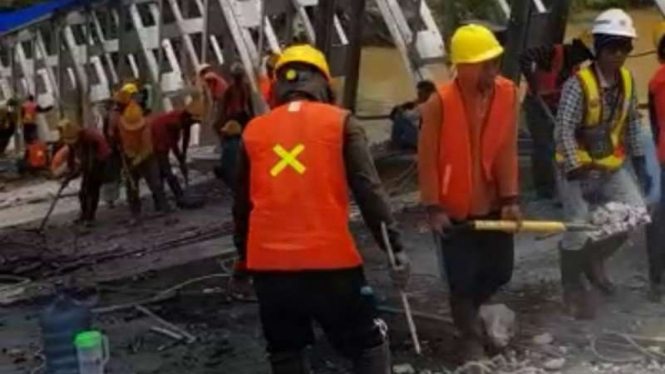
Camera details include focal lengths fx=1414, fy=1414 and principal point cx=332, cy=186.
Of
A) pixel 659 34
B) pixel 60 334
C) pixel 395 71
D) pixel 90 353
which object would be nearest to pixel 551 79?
pixel 659 34

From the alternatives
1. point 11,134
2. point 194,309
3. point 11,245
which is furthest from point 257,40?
point 194,309

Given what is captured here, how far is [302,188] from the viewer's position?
5746 millimetres

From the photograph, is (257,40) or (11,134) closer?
(257,40)

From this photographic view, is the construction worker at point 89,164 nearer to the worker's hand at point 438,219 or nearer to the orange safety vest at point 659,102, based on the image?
the orange safety vest at point 659,102

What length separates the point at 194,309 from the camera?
9.41 metres

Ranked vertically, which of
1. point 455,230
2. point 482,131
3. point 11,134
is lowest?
point 11,134

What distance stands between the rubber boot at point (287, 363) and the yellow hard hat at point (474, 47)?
1806 mm

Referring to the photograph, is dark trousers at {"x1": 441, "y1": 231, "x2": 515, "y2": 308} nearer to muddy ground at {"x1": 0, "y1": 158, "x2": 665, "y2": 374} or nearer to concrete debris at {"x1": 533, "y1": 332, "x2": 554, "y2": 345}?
muddy ground at {"x1": 0, "y1": 158, "x2": 665, "y2": 374}

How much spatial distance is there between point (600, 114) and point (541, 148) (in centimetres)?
508

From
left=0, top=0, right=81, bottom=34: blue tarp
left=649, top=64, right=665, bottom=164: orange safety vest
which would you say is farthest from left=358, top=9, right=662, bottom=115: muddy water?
left=649, top=64, right=665, bottom=164: orange safety vest

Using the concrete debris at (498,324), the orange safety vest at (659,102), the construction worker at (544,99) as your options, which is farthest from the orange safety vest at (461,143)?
the construction worker at (544,99)

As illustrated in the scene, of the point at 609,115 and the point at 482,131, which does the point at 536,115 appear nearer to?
the point at 609,115

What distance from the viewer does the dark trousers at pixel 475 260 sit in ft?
23.7

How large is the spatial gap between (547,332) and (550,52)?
207 inches
